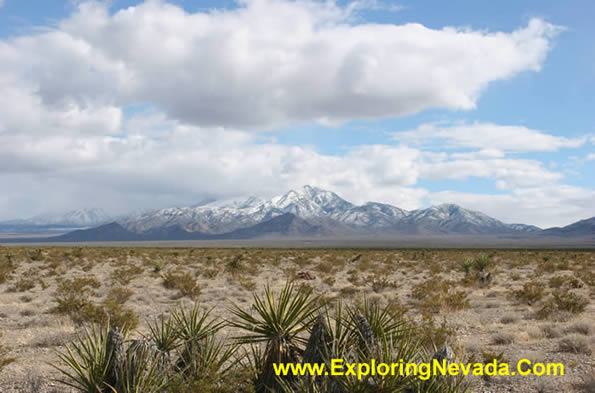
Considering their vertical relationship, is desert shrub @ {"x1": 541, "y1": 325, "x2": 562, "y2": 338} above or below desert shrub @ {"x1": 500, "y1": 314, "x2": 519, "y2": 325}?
above

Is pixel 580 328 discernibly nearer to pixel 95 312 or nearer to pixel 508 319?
pixel 508 319

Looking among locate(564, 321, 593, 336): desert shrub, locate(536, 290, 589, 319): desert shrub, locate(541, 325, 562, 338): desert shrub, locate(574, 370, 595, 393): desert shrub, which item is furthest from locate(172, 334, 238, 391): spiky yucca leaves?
locate(536, 290, 589, 319): desert shrub

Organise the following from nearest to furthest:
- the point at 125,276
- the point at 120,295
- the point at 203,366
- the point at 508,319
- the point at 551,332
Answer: the point at 203,366
the point at 551,332
the point at 508,319
the point at 120,295
the point at 125,276

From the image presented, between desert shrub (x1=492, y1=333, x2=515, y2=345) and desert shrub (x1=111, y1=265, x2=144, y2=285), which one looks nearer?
desert shrub (x1=492, y1=333, x2=515, y2=345)

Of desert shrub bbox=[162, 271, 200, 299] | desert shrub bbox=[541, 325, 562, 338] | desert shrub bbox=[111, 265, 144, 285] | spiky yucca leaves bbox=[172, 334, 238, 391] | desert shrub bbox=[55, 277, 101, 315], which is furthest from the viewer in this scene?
desert shrub bbox=[111, 265, 144, 285]

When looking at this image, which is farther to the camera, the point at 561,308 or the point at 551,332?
the point at 561,308

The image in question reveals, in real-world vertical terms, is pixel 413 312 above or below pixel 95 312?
below

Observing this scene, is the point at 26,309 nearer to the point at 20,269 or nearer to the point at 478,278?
the point at 20,269

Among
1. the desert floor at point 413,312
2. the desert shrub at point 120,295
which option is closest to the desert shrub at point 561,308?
the desert floor at point 413,312

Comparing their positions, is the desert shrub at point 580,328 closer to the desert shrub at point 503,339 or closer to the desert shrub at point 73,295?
the desert shrub at point 503,339

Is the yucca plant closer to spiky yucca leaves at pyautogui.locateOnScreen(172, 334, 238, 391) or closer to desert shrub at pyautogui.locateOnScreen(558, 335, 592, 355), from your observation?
spiky yucca leaves at pyautogui.locateOnScreen(172, 334, 238, 391)

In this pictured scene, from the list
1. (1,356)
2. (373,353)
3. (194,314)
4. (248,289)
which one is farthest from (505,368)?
(248,289)

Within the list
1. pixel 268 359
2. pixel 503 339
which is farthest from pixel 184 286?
pixel 268 359

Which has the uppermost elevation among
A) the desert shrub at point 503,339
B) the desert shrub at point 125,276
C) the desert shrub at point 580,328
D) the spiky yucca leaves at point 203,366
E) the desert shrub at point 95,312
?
the spiky yucca leaves at point 203,366
